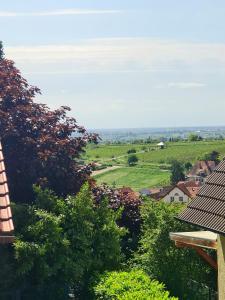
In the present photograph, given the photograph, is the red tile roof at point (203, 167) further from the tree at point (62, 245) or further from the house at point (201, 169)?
the tree at point (62, 245)

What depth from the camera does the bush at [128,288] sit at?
38.3 ft

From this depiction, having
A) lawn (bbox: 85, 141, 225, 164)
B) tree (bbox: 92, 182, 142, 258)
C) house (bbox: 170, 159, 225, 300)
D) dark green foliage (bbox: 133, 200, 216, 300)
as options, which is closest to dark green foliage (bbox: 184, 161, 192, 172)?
lawn (bbox: 85, 141, 225, 164)

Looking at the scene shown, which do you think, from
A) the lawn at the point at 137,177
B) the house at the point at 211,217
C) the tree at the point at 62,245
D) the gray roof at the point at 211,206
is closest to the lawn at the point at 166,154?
the lawn at the point at 137,177

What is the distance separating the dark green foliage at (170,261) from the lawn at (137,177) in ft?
308

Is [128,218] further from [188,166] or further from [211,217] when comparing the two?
[188,166]

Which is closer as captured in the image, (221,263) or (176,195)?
(221,263)

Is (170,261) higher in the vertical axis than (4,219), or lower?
lower

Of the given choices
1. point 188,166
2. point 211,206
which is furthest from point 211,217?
point 188,166

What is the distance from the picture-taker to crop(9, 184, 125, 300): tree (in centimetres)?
1385

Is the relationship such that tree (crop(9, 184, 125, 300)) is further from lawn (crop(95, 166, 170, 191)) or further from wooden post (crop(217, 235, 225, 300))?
lawn (crop(95, 166, 170, 191))

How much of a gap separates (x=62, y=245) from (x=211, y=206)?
21.4ft

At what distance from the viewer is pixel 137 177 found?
12719 cm

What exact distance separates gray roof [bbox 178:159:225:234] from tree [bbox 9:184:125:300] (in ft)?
18.7

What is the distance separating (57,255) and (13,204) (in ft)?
5.48
